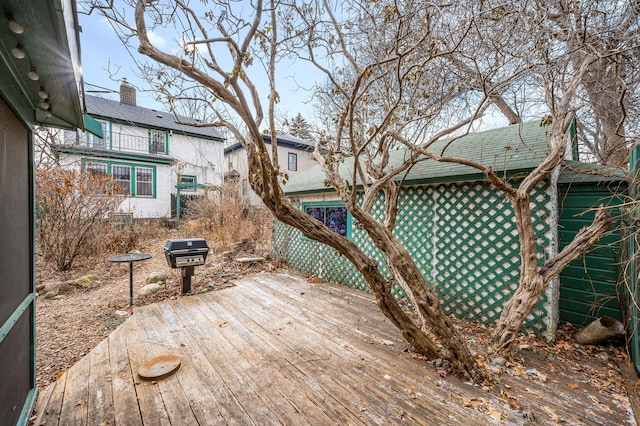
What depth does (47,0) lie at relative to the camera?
1.06 m

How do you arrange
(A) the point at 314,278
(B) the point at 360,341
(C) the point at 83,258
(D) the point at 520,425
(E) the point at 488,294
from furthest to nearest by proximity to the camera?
(C) the point at 83,258, (A) the point at 314,278, (E) the point at 488,294, (B) the point at 360,341, (D) the point at 520,425

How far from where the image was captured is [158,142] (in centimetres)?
1445

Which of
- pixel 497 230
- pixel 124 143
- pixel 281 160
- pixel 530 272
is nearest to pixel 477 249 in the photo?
pixel 497 230

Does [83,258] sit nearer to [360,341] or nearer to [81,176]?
[81,176]

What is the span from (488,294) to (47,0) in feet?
16.2

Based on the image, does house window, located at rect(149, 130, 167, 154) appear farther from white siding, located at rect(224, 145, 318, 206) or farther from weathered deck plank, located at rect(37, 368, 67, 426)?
weathered deck plank, located at rect(37, 368, 67, 426)

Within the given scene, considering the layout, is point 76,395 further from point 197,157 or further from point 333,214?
point 197,157

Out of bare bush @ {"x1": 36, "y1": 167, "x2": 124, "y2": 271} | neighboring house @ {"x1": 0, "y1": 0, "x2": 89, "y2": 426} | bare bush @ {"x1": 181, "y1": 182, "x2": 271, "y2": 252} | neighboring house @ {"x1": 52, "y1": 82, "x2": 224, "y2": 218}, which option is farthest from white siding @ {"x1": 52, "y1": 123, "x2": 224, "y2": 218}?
neighboring house @ {"x1": 0, "y1": 0, "x2": 89, "y2": 426}

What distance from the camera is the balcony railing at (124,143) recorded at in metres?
12.4

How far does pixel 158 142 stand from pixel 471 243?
15703mm

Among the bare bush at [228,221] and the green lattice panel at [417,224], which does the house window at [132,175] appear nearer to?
the bare bush at [228,221]

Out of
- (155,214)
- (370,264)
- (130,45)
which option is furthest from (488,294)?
(155,214)

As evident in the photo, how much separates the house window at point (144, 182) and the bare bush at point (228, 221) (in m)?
5.41

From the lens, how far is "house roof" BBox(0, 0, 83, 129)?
116cm
